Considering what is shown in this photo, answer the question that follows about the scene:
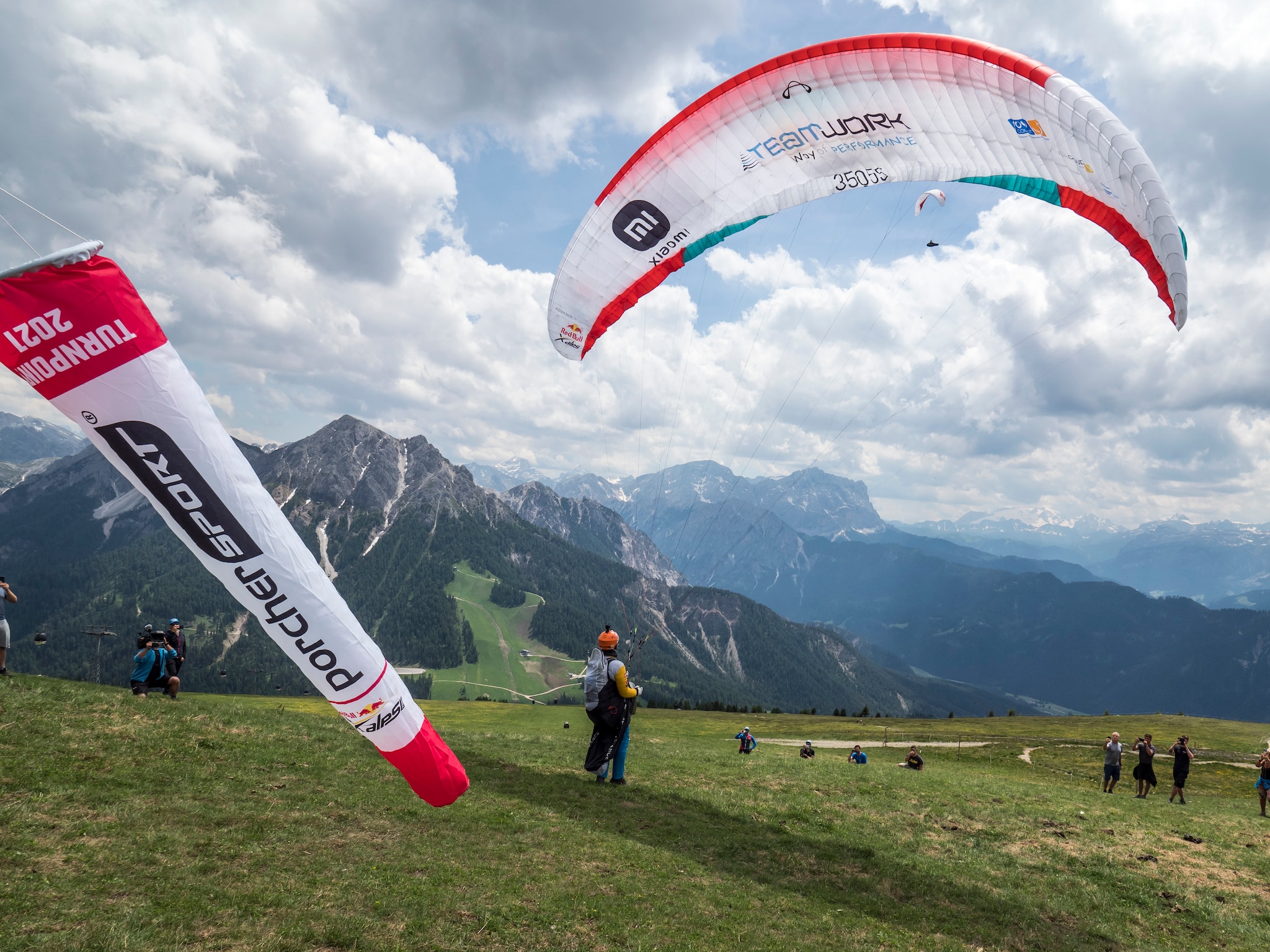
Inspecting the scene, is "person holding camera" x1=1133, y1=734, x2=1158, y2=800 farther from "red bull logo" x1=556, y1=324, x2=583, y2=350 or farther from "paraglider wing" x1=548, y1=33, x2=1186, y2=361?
"red bull logo" x1=556, y1=324, x2=583, y2=350

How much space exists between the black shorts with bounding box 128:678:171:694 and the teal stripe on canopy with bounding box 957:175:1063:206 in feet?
83.6

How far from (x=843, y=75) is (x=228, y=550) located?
56.7ft

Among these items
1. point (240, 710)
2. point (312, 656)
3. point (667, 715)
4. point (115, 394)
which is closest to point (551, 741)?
point (240, 710)

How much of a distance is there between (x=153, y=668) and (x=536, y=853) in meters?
13.7

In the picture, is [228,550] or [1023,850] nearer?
[228,550]

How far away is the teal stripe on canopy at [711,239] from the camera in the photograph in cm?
1859

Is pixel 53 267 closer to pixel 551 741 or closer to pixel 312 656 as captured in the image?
pixel 312 656

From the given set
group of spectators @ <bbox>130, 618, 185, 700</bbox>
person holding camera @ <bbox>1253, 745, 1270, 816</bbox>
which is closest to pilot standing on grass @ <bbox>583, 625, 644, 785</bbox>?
group of spectators @ <bbox>130, 618, 185, 700</bbox>

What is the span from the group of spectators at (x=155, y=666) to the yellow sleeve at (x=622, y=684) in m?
12.1

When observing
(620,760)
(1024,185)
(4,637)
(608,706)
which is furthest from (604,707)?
(1024,185)

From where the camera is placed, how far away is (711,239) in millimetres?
19109

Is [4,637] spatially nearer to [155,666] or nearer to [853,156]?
[155,666]

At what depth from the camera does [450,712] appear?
145 ft

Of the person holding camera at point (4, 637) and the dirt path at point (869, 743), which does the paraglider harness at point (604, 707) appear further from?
the dirt path at point (869, 743)
